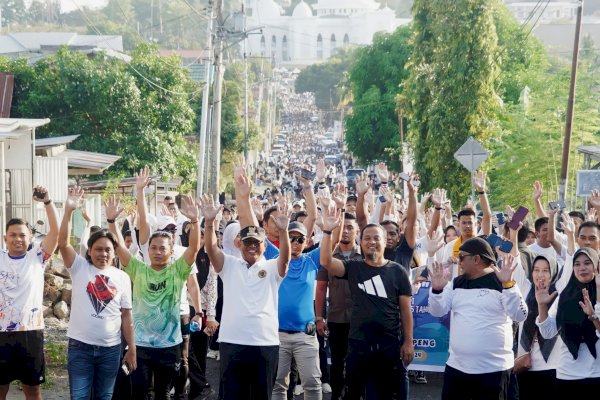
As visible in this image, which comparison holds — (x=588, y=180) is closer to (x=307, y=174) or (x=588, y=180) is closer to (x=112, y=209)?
(x=307, y=174)

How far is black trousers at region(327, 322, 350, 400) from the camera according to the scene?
32.8ft

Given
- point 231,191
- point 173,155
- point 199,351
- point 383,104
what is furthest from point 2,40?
point 199,351

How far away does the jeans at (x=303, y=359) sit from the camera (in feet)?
30.1

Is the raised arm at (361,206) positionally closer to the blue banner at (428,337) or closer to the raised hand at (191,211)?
the blue banner at (428,337)

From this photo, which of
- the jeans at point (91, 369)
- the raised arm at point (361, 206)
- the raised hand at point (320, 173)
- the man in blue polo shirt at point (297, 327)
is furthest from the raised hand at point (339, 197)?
the jeans at point (91, 369)

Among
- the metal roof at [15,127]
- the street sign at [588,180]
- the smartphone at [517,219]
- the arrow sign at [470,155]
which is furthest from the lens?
the street sign at [588,180]

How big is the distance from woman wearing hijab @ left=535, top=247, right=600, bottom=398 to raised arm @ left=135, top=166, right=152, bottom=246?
3.60 meters

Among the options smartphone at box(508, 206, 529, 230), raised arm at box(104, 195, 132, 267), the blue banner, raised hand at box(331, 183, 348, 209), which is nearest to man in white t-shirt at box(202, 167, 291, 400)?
raised arm at box(104, 195, 132, 267)

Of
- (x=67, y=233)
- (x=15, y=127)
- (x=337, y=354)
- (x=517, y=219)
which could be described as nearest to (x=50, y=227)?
(x=67, y=233)

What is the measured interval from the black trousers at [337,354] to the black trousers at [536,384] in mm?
1827

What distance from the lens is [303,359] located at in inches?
363

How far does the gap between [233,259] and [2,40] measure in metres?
58.9

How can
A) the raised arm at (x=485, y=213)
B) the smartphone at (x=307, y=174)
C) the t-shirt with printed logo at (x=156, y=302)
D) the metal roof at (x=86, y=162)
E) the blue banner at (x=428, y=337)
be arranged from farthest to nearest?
the metal roof at (x=86, y=162), the blue banner at (x=428, y=337), the raised arm at (x=485, y=213), the smartphone at (x=307, y=174), the t-shirt with printed logo at (x=156, y=302)

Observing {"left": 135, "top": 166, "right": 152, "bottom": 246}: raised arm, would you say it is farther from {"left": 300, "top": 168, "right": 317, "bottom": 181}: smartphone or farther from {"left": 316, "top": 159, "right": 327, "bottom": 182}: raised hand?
{"left": 316, "top": 159, "right": 327, "bottom": 182}: raised hand
